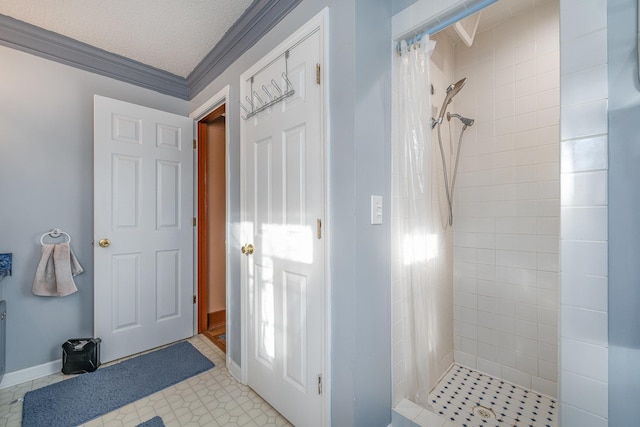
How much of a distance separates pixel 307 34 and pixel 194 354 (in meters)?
2.40

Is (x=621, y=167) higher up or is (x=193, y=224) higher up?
(x=621, y=167)

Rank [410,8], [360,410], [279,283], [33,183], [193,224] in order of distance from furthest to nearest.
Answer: [193,224] → [33,183] → [279,283] → [410,8] → [360,410]

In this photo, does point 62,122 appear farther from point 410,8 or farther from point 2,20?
point 410,8

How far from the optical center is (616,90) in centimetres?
79

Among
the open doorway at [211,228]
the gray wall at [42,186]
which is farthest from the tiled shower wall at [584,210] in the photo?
the gray wall at [42,186]

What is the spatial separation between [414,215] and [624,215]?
73 cm

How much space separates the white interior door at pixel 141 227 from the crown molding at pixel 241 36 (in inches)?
18.0

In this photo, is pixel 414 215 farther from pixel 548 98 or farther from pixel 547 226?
pixel 548 98

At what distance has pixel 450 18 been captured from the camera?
1.20 metres

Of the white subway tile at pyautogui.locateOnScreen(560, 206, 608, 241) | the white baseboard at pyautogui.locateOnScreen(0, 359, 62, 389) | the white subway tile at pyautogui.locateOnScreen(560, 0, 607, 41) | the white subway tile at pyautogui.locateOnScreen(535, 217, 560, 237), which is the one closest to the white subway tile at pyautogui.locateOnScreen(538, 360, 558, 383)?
the white subway tile at pyautogui.locateOnScreen(535, 217, 560, 237)

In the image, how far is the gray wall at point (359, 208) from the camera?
46.3 inches

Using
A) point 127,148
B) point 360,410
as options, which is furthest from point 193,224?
point 360,410

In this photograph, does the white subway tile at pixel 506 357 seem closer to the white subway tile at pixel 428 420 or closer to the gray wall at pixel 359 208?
the white subway tile at pixel 428 420

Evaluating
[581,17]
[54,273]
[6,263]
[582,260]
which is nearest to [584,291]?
[582,260]
